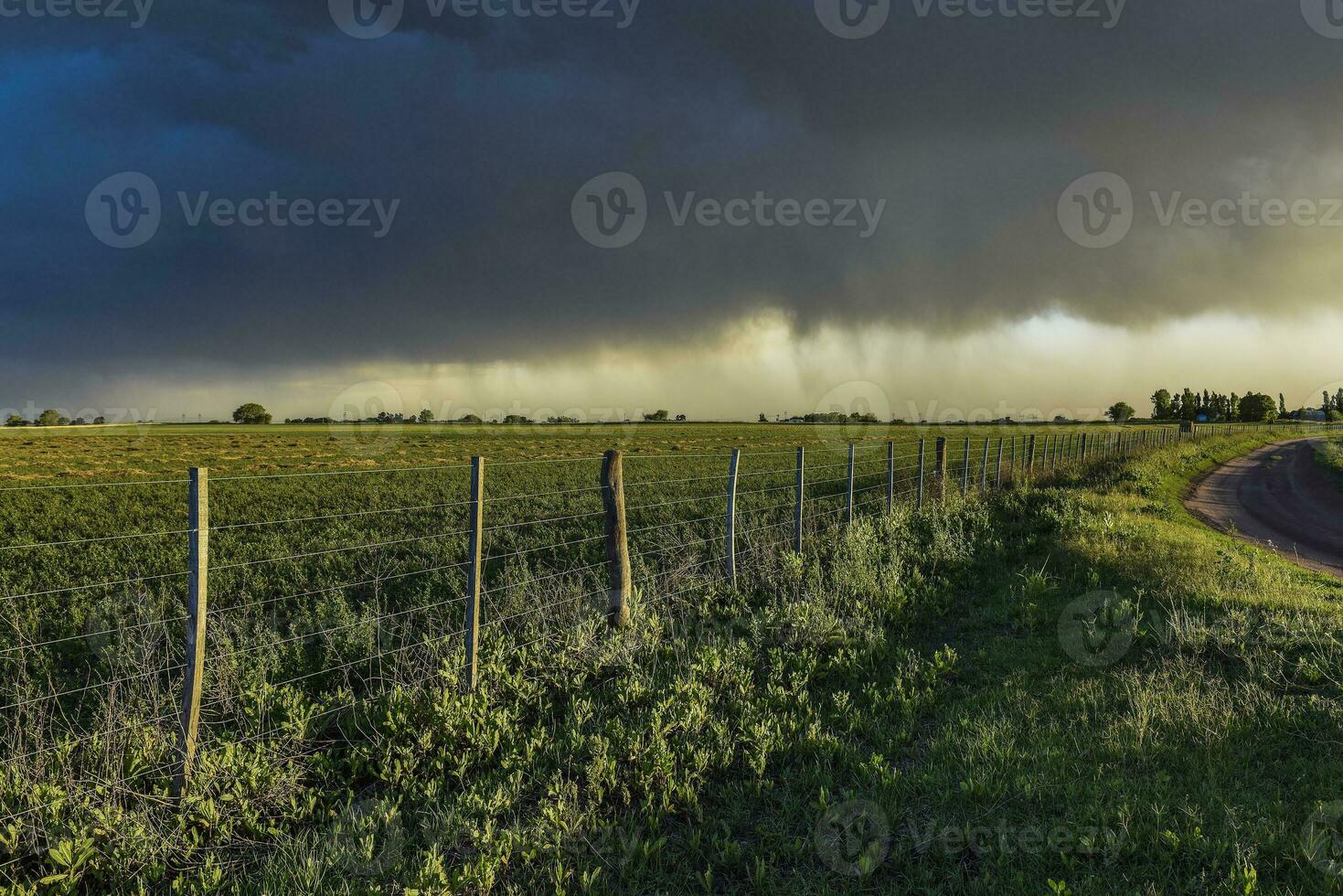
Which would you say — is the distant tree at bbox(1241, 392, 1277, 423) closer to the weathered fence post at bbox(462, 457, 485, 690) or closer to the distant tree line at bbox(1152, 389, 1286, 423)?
the distant tree line at bbox(1152, 389, 1286, 423)

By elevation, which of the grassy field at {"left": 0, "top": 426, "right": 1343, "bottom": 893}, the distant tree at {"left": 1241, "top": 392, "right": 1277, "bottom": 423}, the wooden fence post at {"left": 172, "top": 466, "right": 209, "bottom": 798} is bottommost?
the grassy field at {"left": 0, "top": 426, "right": 1343, "bottom": 893}

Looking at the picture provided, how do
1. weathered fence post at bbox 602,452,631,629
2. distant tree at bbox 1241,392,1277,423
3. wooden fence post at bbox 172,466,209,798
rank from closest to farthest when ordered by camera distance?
wooden fence post at bbox 172,466,209,798, weathered fence post at bbox 602,452,631,629, distant tree at bbox 1241,392,1277,423

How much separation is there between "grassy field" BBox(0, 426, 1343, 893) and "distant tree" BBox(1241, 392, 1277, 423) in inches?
8104

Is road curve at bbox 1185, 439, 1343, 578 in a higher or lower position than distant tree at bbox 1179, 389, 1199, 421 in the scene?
lower

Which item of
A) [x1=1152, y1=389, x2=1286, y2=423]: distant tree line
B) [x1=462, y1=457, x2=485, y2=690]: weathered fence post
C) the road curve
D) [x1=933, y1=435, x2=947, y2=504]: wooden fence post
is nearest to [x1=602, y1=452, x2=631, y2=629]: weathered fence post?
[x1=462, y1=457, x2=485, y2=690]: weathered fence post

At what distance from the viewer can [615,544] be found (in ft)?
24.5

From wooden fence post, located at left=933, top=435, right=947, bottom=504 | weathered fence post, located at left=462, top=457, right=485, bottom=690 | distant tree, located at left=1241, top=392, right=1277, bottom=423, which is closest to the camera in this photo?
weathered fence post, located at left=462, top=457, right=485, bottom=690

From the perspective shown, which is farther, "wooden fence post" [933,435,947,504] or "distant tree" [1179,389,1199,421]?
"distant tree" [1179,389,1199,421]

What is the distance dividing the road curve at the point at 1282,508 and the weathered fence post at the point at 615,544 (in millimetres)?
12473

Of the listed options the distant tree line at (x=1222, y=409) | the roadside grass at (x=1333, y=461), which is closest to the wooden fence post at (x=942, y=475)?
the roadside grass at (x=1333, y=461)

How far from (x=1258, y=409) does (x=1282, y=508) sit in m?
192

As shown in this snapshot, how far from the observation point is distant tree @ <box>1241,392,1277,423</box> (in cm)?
16188

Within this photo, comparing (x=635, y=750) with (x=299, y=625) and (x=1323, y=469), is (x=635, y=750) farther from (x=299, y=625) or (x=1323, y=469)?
(x=1323, y=469)

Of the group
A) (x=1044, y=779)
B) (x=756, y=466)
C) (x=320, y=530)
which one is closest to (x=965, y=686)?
(x=1044, y=779)
